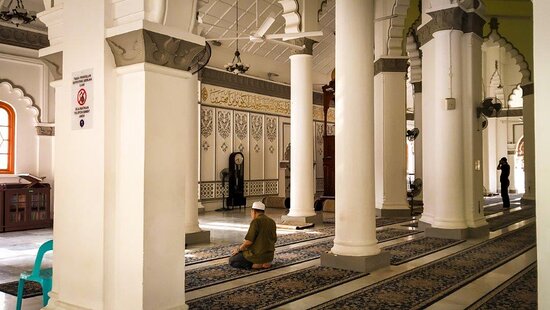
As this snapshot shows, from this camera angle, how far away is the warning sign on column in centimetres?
323

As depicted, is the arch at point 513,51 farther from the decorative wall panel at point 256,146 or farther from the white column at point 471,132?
the decorative wall panel at point 256,146

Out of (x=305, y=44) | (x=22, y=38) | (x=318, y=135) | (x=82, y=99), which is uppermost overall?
(x=22, y=38)

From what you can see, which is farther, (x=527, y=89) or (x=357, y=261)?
(x=527, y=89)

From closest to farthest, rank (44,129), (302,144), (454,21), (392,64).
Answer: (454,21)
(302,144)
(44,129)
(392,64)

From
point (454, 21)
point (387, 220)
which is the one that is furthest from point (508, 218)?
point (454, 21)

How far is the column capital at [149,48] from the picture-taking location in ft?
9.94

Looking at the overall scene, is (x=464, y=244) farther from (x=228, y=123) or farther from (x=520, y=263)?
(x=228, y=123)

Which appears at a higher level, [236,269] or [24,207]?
[24,207]

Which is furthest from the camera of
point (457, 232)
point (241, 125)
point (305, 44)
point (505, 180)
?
point (241, 125)

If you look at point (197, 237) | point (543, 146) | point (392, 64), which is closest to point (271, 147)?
point (392, 64)

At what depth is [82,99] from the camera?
10.8 ft

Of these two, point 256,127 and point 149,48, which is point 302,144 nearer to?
point 256,127

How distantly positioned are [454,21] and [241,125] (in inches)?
285

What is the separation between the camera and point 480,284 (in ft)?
15.4
